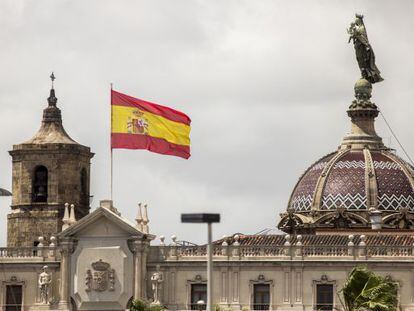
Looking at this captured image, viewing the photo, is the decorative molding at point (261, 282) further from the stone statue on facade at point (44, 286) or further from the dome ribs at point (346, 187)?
the dome ribs at point (346, 187)

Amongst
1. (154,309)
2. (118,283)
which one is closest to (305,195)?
(118,283)

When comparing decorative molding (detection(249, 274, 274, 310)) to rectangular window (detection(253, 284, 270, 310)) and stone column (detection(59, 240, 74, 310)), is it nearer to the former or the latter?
rectangular window (detection(253, 284, 270, 310))

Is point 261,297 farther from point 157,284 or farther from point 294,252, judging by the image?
point 157,284

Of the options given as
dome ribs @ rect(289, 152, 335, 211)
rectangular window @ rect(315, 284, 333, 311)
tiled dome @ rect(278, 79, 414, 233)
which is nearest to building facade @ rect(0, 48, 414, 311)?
rectangular window @ rect(315, 284, 333, 311)

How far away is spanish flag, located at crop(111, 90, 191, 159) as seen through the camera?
6708 inches

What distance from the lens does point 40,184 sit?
197250mm

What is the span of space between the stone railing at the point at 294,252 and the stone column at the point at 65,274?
6620 mm

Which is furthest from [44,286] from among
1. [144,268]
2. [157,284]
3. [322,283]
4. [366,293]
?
[366,293]

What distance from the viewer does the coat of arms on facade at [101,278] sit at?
175250 millimetres

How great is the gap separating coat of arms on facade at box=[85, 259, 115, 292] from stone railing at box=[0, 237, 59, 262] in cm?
385

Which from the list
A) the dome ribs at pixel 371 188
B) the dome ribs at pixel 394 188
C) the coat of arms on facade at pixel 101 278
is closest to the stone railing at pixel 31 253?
the coat of arms on facade at pixel 101 278

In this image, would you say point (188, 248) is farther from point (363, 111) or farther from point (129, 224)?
point (363, 111)

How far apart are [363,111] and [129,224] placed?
102 feet

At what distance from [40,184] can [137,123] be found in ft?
88.8
